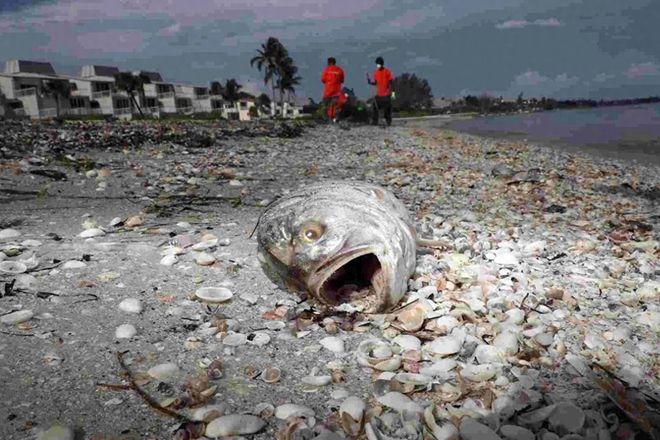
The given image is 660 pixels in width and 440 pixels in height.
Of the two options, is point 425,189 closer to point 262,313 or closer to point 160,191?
point 160,191

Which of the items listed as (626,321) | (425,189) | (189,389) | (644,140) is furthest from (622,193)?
(644,140)

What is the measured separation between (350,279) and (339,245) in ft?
3.01

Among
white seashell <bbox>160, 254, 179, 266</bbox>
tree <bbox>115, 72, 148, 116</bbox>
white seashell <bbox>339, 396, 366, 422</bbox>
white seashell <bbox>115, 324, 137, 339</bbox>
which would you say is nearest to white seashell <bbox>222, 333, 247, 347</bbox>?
white seashell <bbox>115, 324, 137, 339</bbox>

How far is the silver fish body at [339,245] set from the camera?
344 centimetres

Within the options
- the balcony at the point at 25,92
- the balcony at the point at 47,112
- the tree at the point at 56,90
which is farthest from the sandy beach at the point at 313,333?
the balcony at the point at 25,92

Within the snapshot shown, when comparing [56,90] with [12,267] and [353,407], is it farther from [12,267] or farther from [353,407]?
[353,407]

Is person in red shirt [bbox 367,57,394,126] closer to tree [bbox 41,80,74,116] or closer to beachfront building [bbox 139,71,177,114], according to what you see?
tree [bbox 41,80,74,116]

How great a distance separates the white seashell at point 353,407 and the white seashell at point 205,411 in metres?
→ 0.65

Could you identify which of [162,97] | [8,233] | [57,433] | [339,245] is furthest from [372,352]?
[162,97]

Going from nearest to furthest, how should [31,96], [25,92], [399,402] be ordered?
1. [399,402]
2. [31,96]
3. [25,92]

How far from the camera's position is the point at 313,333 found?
3.56 metres

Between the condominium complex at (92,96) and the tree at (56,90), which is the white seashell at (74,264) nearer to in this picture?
the condominium complex at (92,96)

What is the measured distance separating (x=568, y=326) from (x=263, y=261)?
8.64 ft

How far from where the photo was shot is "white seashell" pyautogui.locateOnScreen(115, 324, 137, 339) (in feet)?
11.0
